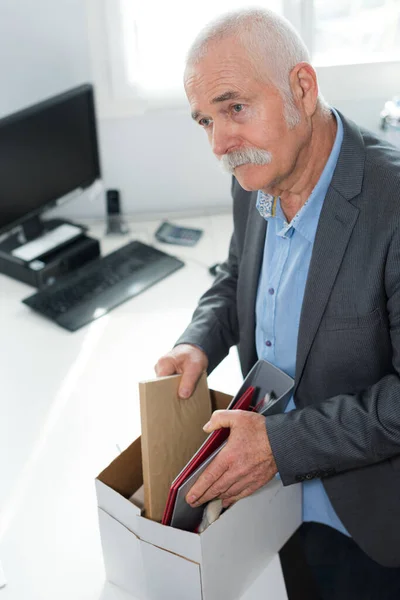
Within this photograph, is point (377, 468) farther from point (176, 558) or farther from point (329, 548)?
point (176, 558)

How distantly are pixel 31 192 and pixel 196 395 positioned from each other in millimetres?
1326

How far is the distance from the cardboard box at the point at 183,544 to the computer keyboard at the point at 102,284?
3.26 ft

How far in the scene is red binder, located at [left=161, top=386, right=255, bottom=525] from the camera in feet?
4.42

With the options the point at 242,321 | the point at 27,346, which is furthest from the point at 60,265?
the point at 242,321

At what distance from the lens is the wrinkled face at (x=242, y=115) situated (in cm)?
138

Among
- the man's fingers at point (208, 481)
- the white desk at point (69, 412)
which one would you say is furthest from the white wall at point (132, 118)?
the man's fingers at point (208, 481)

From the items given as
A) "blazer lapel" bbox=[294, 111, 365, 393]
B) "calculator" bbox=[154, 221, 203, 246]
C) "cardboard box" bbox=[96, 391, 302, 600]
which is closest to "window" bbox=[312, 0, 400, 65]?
"calculator" bbox=[154, 221, 203, 246]

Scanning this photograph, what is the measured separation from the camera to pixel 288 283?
1609 millimetres

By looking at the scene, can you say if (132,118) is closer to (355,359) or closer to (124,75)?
(124,75)

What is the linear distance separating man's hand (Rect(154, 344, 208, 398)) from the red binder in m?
0.10

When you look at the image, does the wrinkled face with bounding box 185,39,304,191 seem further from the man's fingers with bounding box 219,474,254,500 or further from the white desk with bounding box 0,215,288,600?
the white desk with bounding box 0,215,288,600

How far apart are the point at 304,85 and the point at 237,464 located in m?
0.70

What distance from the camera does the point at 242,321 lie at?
178 cm

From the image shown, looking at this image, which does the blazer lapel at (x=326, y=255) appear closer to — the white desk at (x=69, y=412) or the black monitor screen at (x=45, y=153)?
the white desk at (x=69, y=412)
